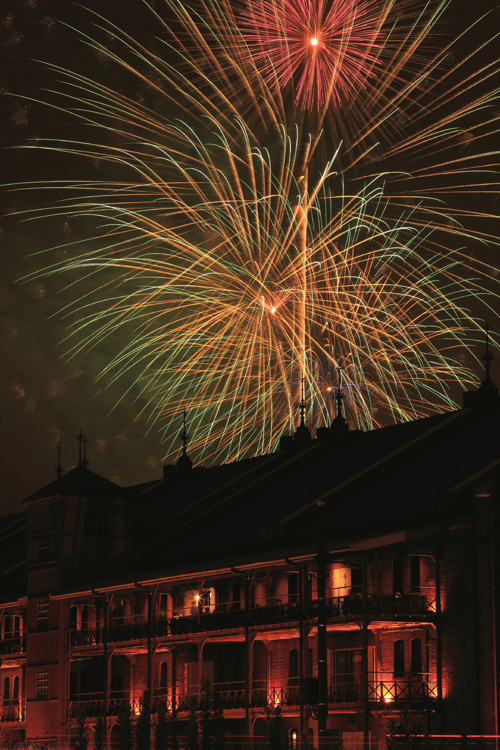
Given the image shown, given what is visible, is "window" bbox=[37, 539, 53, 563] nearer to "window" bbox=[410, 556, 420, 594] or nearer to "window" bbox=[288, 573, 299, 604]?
"window" bbox=[288, 573, 299, 604]

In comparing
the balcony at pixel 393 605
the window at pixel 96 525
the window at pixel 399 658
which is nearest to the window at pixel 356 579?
the balcony at pixel 393 605

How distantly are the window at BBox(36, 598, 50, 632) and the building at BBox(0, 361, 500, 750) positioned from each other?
0.11m

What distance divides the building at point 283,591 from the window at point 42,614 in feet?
0.37

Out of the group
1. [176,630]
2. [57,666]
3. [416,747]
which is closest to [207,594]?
[176,630]

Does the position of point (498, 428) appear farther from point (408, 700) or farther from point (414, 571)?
point (408, 700)

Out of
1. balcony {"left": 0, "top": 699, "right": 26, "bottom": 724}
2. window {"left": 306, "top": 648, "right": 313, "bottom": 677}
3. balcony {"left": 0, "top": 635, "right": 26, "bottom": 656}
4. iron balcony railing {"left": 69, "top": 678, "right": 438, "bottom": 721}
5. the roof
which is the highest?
the roof

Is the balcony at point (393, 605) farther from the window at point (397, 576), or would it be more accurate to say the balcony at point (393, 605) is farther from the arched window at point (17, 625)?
the arched window at point (17, 625)

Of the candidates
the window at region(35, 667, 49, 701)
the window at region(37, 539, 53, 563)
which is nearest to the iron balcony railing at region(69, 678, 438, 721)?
the window at region(35, 667, 49, 701)

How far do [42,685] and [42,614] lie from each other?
12.0 ft

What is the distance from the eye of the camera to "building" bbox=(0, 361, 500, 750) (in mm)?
54625

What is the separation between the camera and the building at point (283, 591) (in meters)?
54.6

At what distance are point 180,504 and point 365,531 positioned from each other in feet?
75.9

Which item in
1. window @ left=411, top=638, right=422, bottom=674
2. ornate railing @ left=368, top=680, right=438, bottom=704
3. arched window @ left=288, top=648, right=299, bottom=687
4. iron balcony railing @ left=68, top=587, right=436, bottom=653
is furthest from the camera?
arched window @ left=288, top=648, right=299, bottom=687

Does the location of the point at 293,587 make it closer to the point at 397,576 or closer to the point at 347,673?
the point at 347,673
